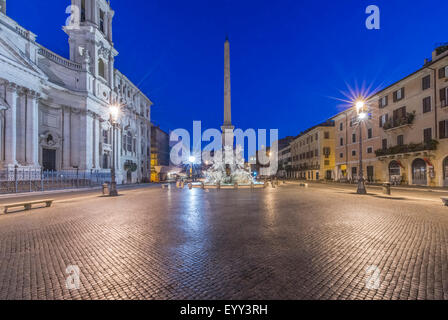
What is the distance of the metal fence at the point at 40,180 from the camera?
18.9 meters

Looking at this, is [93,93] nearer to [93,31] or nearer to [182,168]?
[93,31]

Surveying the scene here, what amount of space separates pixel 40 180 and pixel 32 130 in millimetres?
7992

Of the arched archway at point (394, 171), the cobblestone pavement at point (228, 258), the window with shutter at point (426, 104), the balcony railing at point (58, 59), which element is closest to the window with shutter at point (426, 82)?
the window with shutter at point (426, 104)

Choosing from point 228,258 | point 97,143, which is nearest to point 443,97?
point 228,258

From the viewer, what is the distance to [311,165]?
55.0 metres

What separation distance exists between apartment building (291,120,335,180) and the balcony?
19078mm

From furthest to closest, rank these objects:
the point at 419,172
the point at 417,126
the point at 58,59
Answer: the point at 58,59 < the point at 417,126 < the point at 419,172

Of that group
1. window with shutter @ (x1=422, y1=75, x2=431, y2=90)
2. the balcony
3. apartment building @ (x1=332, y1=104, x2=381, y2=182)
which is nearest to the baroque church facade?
the balcony

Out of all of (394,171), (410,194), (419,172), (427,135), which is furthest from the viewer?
(394,171)

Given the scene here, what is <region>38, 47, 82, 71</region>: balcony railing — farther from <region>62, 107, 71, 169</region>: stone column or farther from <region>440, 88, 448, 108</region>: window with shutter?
<region>440, 88, 448, 108</region>: window with shutter

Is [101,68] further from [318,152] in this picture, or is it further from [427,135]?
[427,135]

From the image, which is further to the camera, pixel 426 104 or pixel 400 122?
pixel 400 122

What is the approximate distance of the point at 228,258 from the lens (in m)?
4.34
